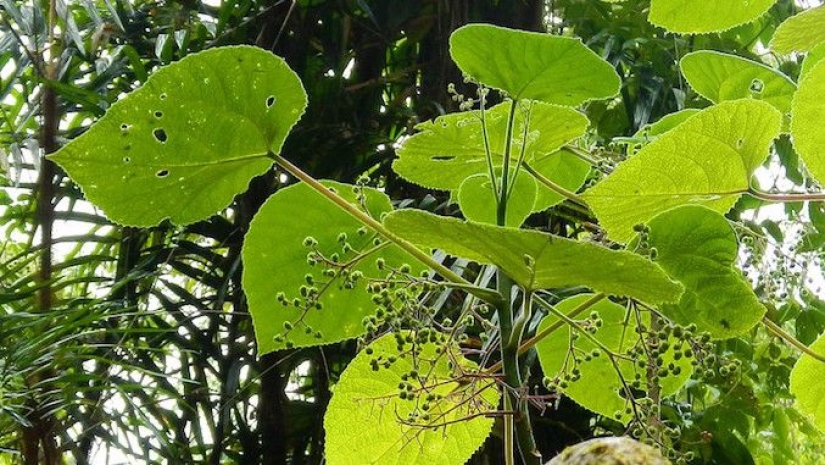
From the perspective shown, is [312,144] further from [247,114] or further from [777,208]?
[247,114]

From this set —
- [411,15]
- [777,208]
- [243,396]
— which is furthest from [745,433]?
[411,15]

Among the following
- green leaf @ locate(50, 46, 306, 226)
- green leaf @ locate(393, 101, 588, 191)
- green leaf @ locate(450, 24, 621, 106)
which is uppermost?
green leaf @ locate(50, 46, 306, 226)

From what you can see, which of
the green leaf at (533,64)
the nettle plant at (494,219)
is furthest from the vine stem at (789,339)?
the green leaf at (533,64)

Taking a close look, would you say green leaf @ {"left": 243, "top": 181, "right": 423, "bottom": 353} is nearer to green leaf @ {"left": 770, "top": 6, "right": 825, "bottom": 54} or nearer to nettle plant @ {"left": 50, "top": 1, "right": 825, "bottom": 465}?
nettle plant @ {"left": 50, "top": 1, "right": 825, "bottom": 465}

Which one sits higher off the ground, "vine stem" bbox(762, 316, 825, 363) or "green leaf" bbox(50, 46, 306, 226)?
"green leaf" bbox(50, 46, 306, 226)

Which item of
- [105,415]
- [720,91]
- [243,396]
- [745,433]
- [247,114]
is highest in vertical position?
[247,114]

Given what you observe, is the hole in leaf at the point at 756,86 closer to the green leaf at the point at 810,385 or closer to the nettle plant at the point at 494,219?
the nettle plant at the point at 494,219

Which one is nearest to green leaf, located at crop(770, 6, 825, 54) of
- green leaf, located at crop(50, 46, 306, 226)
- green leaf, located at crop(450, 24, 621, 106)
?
green leaf, located at crop(450, 24, 621, 106)
